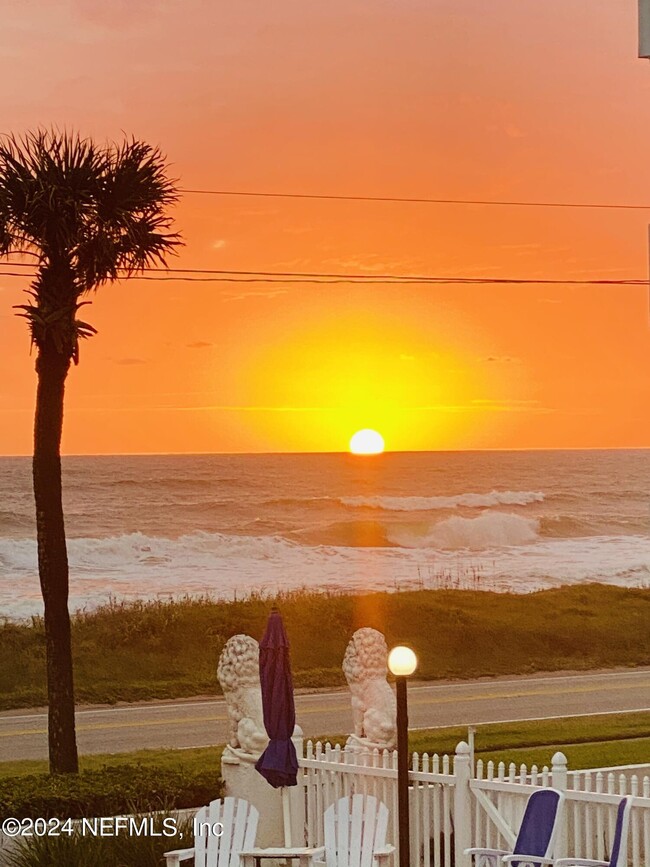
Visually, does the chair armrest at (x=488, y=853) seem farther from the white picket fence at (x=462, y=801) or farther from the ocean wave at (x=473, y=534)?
the ocean wave at (x=473, y=534)

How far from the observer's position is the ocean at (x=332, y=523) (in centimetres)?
7438

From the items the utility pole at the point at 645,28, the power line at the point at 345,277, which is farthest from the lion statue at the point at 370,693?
the power line at the point at 345,277

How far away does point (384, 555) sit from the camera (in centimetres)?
7881

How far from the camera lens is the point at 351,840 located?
485 inches

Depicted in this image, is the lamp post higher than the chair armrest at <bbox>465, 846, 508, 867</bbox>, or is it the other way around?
the lamp post

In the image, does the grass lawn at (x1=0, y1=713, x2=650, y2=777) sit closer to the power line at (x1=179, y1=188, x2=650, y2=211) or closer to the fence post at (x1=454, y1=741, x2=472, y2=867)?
the fence post at (x1=454, y1=741, x2=472, y2=867)

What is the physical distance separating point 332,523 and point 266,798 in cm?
7173

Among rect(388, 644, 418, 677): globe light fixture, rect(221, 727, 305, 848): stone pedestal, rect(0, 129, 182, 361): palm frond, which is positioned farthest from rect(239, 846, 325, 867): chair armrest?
rect(0, 129, 182, 361): palm frond

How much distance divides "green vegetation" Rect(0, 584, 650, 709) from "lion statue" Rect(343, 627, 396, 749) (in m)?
24.9

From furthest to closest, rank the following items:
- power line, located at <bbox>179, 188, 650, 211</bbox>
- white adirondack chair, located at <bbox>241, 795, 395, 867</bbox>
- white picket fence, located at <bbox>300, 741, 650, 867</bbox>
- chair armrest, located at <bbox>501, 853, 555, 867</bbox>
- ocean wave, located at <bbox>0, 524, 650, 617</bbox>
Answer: ocean wave, located at <bbox>0, 524, 650, 617</bbox> → power line, located at <bbox>179, 188, 650, 211</bbox> → white adirondack chair, located at <bbox>241, 795, 395, 867</bbox> → white picket fence, located at <bbox>300, 741, 650, 867</bbox> → chair armrest, located at <bbox>501, 853, 555, 867</bbox>

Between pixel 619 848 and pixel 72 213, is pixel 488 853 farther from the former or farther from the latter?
pixel 72 213

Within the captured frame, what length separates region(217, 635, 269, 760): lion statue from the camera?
1396 centimetres

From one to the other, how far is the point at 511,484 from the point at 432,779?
8932 centimetres

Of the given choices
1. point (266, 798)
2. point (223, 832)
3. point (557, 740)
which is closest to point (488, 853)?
point (223, 832)
